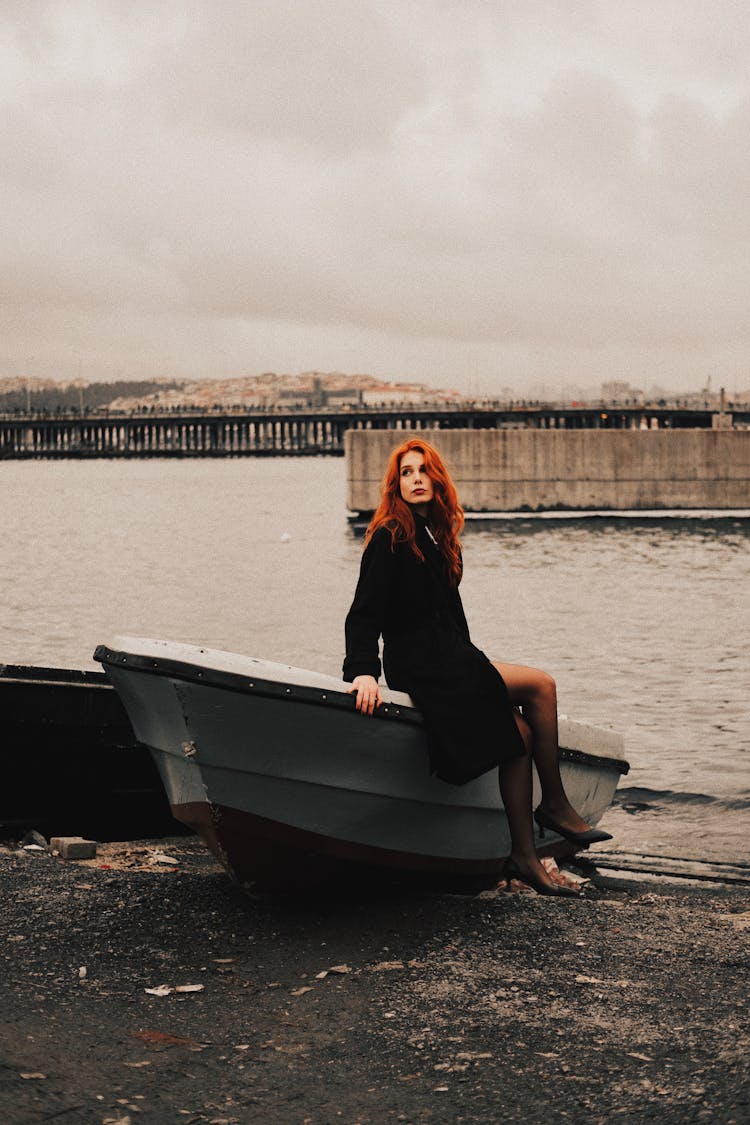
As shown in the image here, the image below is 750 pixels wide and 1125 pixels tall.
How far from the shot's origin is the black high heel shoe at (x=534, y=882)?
6297 mm

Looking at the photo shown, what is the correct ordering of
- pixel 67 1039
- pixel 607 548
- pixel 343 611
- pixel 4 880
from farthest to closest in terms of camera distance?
pixel 607 548 < pixel 343 611 < pixel 4 880 < pixel 67 1039

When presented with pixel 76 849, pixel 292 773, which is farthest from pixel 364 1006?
pixel 76 849

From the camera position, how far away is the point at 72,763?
8492 millimetres

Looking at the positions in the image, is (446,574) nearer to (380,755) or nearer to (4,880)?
(380,755)

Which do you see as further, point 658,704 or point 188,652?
point 658,704

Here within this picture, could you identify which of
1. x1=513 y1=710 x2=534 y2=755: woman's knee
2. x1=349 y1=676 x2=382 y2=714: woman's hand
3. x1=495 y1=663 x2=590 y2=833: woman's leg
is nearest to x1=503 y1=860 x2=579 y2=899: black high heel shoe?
x1=495 y1=663 x2=590 y2=833: woman's leg

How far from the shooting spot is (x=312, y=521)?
55438 millimetres

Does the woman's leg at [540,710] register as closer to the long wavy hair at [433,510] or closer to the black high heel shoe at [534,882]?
the black high heel shoe at [534,882]

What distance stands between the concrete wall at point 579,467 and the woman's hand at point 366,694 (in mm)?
34290

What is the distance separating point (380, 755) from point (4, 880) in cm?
208

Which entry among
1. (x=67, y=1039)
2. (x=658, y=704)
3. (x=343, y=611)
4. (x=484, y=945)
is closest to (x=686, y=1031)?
(x=484, y=945)

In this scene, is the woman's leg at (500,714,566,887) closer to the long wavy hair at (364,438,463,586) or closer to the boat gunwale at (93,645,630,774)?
the boat gunwale at (93,645,630,774)

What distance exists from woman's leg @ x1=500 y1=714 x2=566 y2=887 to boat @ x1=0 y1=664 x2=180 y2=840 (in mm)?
2876

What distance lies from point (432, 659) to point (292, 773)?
705 millimetres
